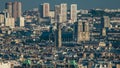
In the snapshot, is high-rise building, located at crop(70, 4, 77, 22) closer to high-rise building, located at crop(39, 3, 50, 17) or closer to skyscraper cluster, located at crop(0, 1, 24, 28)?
→ high-rise building, located at crop(39, 3, 50, 17)

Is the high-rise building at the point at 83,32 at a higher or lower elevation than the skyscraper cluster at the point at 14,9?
lower

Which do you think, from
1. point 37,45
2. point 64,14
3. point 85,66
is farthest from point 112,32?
point 85,66

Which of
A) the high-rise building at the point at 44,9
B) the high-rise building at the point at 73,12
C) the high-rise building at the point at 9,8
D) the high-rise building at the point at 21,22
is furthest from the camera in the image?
the high-rise building at the point at 44,9

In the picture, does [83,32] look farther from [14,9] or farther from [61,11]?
[14,9]

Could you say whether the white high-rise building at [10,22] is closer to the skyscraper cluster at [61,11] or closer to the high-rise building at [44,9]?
the skyscraper cluster at [61,11]

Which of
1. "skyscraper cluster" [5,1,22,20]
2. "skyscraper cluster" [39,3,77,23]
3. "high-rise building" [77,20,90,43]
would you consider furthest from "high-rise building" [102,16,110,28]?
"skyscraper cluster" [5,1,22,20]

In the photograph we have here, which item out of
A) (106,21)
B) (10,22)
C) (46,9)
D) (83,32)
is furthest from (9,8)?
(83,32)

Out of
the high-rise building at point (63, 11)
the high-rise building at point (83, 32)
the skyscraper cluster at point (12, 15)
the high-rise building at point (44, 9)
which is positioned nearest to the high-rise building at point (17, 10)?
the skyscraper cluster at point (12, 15)

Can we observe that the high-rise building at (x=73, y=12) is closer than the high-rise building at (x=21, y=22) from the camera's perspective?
No
